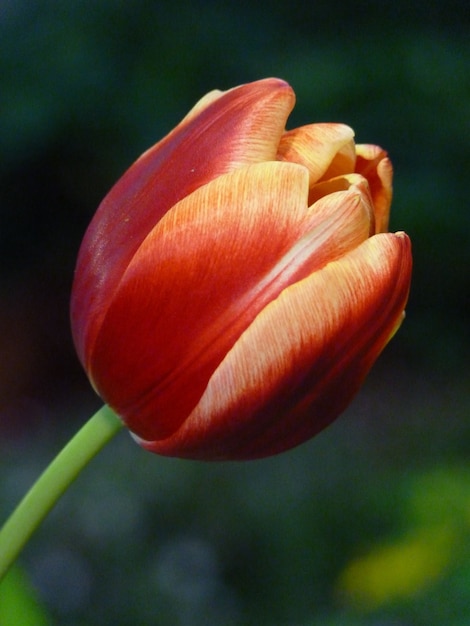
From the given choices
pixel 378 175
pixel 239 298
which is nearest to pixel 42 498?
pixel 239 298

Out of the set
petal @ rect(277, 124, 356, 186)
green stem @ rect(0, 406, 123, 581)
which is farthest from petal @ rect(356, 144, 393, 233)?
green stem @ rect(0, 406, 123, 581)

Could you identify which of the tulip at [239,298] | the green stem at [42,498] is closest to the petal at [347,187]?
the tulip at [239,298]

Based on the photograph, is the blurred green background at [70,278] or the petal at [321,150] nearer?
the petal at [321,150]

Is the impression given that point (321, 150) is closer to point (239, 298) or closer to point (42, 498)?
point (239, 298)

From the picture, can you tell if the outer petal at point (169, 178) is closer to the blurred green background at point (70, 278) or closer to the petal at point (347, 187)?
the petal at point (347, 187)

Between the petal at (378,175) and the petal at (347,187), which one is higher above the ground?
the petal at (347,187)
